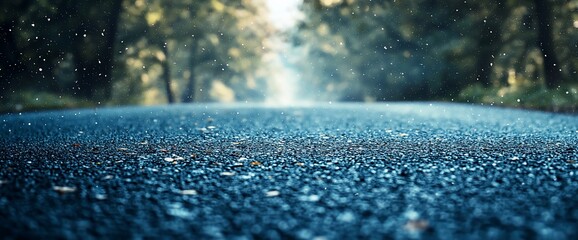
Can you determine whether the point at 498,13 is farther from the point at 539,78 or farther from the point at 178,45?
the point at 178,45

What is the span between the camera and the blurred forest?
1893 cm

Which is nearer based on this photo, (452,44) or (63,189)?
(63,189)

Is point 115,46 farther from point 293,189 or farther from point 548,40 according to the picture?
point 293,189

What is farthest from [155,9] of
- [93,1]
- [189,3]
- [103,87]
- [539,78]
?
[539,78]

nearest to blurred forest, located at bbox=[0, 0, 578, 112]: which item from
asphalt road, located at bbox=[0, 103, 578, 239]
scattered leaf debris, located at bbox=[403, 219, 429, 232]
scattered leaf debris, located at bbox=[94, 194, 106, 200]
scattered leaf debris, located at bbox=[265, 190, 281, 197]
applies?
asphalt road, located at bbox=[0, 103, 578, 239]

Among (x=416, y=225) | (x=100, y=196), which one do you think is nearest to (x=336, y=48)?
(x=100, y=196)

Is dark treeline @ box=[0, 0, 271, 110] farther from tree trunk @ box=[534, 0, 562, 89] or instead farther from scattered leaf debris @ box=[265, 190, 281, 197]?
scattered leaf debris @ box=[265, 190, 281, 197]

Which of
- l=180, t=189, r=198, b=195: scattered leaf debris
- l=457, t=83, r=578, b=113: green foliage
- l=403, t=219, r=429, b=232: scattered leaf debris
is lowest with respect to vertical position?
l=180, t=189, r=198, b=195: scattered leaf debris

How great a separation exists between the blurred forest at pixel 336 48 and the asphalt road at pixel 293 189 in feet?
32.9

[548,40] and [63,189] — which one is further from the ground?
[548,40]

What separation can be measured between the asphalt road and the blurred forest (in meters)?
10.0

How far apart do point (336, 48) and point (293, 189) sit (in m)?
36.4

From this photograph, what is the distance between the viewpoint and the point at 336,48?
39.2m

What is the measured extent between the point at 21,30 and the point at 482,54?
21.6 m
